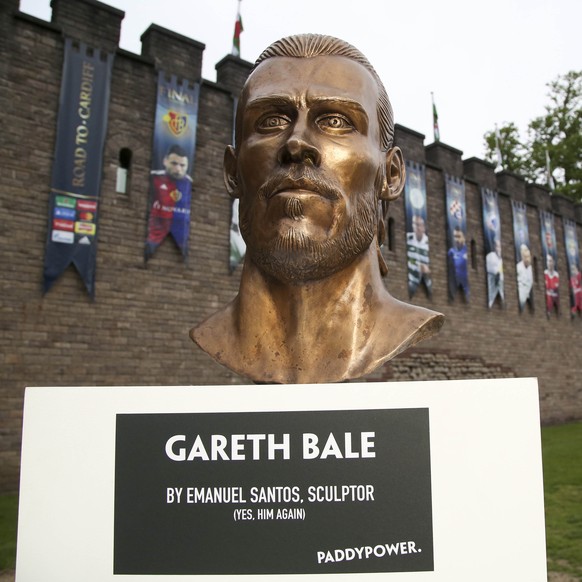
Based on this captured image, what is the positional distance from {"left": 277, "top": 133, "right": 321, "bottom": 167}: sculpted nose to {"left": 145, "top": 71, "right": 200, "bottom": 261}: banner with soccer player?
7.57m

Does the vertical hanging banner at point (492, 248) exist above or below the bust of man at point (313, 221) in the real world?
above

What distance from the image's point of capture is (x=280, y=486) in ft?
5.42

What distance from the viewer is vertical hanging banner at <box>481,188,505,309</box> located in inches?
648

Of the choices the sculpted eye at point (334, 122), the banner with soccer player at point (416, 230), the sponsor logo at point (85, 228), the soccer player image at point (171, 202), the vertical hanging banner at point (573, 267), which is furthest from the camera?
the vertical hanging banner at point (573, 267)

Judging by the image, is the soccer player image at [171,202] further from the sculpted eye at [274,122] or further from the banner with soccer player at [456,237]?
the banner with soccer player at [456,237]

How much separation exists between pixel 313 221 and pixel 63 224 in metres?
7.25

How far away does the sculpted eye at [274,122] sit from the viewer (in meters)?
2.46

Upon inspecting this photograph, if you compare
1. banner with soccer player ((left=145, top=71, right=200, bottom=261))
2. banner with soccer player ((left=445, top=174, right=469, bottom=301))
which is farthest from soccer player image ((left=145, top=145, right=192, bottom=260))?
banner with soccer player ((left=445, top=174, right=469, bottom=301))

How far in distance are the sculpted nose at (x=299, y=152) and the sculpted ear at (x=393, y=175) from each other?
0.50m

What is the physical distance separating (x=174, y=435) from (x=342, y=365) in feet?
2.95

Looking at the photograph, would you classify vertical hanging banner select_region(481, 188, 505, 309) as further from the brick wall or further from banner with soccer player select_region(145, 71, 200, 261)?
banner with soccer player select_region(145, 71, 200, 261)

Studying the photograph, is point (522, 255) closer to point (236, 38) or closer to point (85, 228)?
point (236, 38)

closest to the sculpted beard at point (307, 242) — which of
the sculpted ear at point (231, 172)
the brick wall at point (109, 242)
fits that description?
the sculpted ear at point (231, 172)

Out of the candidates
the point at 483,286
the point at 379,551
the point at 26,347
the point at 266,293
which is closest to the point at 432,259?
the point at 483,286
